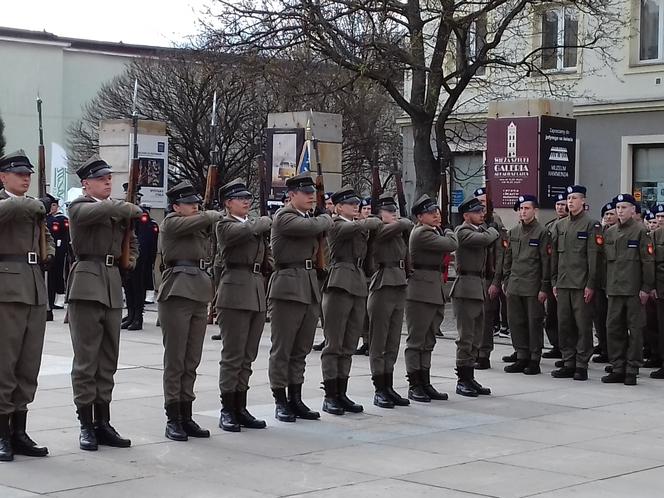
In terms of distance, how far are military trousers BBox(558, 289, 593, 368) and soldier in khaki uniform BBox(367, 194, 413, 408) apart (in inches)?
114

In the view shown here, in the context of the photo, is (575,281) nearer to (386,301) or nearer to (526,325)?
(526,325)

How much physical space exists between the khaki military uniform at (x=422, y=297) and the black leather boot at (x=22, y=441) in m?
4.03

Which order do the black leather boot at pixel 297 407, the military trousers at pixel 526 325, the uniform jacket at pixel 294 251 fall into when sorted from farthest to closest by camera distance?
the military trousers at pixel 526 325
the black leather boot at pixel 297 407
the uniform jacket at pixel 294 251

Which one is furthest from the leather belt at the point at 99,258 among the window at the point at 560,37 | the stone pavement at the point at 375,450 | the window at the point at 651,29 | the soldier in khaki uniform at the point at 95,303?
the window at the point at 560,37

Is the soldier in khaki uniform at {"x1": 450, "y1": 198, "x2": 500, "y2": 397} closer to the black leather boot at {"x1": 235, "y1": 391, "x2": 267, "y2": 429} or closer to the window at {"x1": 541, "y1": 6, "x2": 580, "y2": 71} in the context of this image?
the black leather boot at {"x1": 235, "y1": 391, "x2": 267, "y2": 429}

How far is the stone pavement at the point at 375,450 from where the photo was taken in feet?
24.6

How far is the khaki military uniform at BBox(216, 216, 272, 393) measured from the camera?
368 inches

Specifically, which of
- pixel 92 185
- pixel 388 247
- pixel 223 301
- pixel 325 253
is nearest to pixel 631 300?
pixel 388 247

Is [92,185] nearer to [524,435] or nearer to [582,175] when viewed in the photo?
[524,435]

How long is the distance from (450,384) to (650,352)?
10.7 ft

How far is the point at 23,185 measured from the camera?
8.27 metres

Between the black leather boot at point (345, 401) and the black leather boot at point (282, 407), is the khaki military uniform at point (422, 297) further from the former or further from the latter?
the black leather boot at point (282, 407)

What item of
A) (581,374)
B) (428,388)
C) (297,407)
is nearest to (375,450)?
(297,407)

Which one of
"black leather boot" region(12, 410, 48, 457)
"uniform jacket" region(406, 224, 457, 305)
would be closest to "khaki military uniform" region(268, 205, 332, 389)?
"uniform jacket" region(406, 224, 457, 305)
